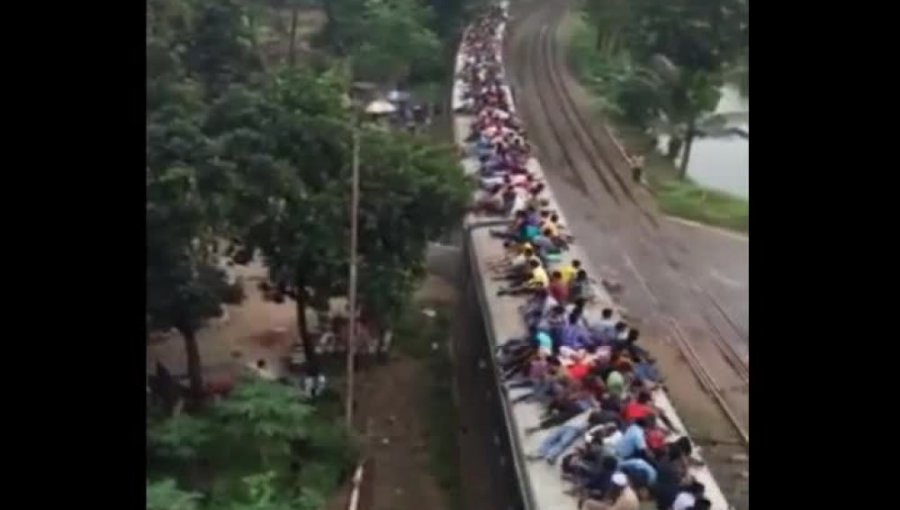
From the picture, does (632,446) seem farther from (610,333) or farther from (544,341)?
(610,333)

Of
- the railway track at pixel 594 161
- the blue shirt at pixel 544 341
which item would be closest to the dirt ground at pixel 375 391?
the blue shirt at pixel 544 341

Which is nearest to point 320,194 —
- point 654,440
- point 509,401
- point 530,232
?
point 530,232

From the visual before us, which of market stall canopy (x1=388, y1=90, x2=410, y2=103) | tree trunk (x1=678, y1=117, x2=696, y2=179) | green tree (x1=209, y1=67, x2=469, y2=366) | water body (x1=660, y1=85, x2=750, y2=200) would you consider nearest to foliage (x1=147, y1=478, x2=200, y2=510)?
green tree (x1=209, y1=67, x2=469, y2=366)

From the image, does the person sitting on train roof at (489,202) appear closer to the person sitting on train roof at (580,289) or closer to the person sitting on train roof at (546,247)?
the person sitting on train roof at (546,247)

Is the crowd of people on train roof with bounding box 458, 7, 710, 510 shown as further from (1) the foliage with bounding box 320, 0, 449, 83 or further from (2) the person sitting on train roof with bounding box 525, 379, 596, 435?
(1) the foliage with bounding box 320, 0, 449, 83

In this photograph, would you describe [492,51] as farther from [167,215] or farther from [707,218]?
[167,215]

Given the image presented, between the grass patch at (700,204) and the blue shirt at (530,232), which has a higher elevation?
the blue shirt at (530,232)
